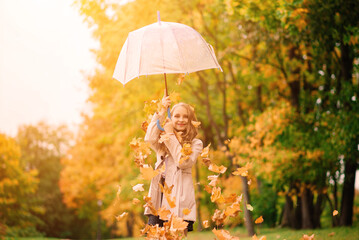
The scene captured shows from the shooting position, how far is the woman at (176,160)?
4.63 meters

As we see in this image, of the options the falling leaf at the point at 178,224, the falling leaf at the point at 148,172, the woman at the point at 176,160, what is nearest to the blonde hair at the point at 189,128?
the woman at the point at 176,160

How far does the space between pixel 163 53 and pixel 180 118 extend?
78 cm

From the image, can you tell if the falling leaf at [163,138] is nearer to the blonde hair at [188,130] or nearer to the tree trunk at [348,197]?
the blonde hair at [188,130]

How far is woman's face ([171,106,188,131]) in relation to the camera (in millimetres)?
4887

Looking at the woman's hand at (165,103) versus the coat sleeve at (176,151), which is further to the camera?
the woman's hand at (165,103)

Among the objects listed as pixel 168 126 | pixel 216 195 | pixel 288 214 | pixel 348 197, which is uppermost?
pixel 168 126

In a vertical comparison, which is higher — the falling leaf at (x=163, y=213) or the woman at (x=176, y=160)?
the woman at (x=176, y=160)

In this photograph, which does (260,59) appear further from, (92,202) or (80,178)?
(92,202)

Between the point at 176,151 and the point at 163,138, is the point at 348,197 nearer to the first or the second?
the point at 176,151

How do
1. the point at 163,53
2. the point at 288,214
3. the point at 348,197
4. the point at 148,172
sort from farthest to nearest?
the point at 288,214
the point at 348,197
the point at 163,53
the point at 148,172

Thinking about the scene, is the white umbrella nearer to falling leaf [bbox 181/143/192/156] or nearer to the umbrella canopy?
the umbrella canopy

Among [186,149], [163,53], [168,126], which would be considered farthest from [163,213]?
[163,53]

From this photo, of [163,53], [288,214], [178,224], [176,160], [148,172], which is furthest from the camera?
[288,214]

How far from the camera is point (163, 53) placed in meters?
4.89
